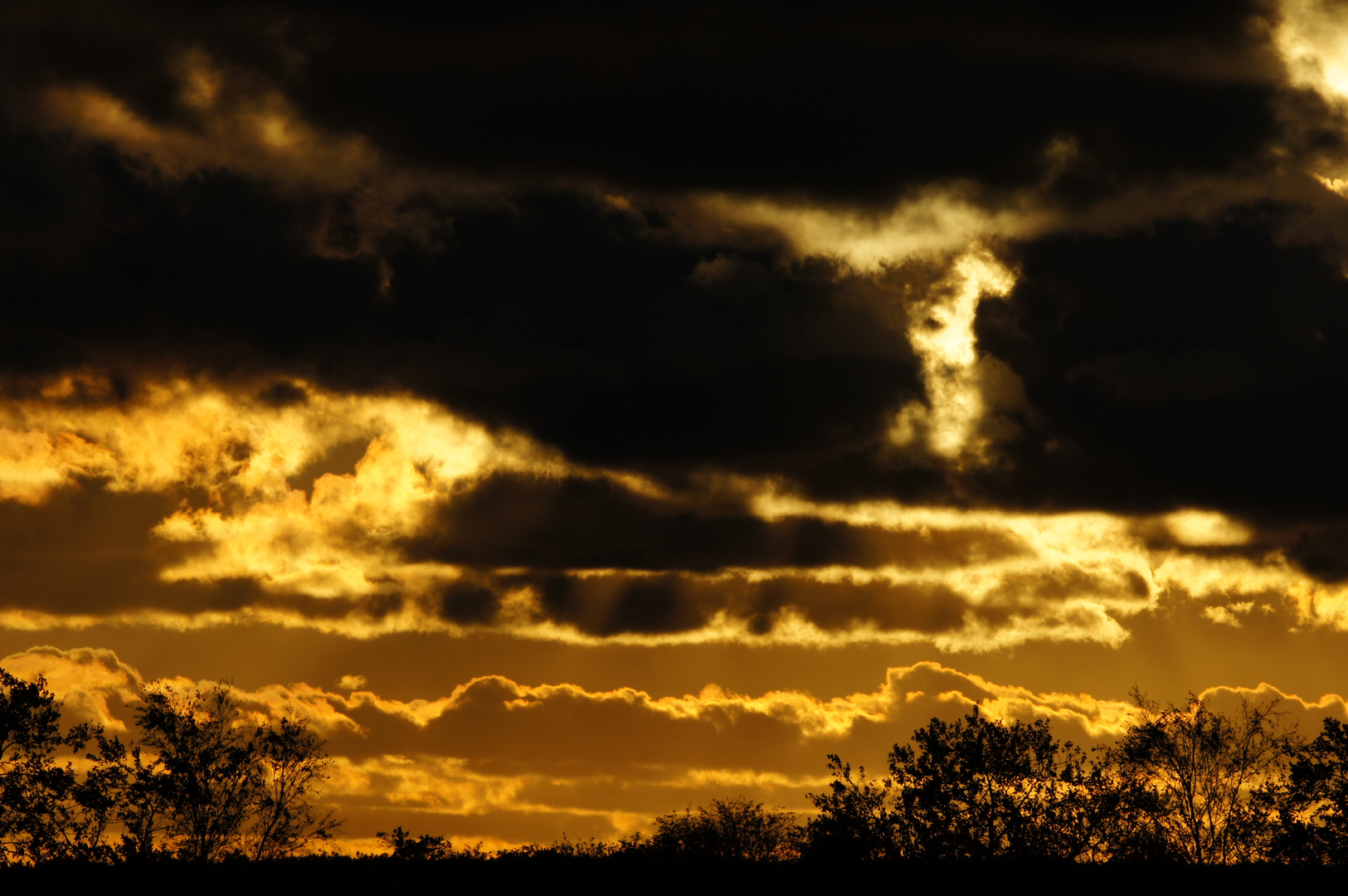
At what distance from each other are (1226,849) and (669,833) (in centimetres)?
3912

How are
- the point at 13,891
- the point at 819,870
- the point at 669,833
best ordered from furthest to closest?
the point at 669,833 < the point at 819,870 < the point at 13,891

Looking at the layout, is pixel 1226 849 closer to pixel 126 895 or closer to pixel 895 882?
pixel 895 882

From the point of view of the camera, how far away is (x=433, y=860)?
167 feet

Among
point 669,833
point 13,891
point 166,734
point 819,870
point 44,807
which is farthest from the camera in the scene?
point 669,833

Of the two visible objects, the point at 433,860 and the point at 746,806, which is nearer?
the point at 433,860

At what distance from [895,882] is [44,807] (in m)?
50.1

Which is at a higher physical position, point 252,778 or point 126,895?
point 252,778

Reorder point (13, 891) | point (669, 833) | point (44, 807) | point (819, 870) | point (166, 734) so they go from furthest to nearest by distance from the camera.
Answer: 1. point (669, 833)
2. point (166, 734)
3. point (44, 807)
4. point (819, 870)
5. point (13, 891)

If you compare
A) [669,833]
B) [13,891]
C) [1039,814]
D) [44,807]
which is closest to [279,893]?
[13,891]

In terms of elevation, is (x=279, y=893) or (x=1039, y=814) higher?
(x=1039, y=814)

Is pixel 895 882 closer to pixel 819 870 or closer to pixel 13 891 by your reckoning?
pixel 819 870

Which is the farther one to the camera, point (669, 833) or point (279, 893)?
point (669, 833)

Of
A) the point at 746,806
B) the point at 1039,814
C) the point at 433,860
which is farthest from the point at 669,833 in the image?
the point at 433,860

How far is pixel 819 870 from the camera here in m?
50.1
